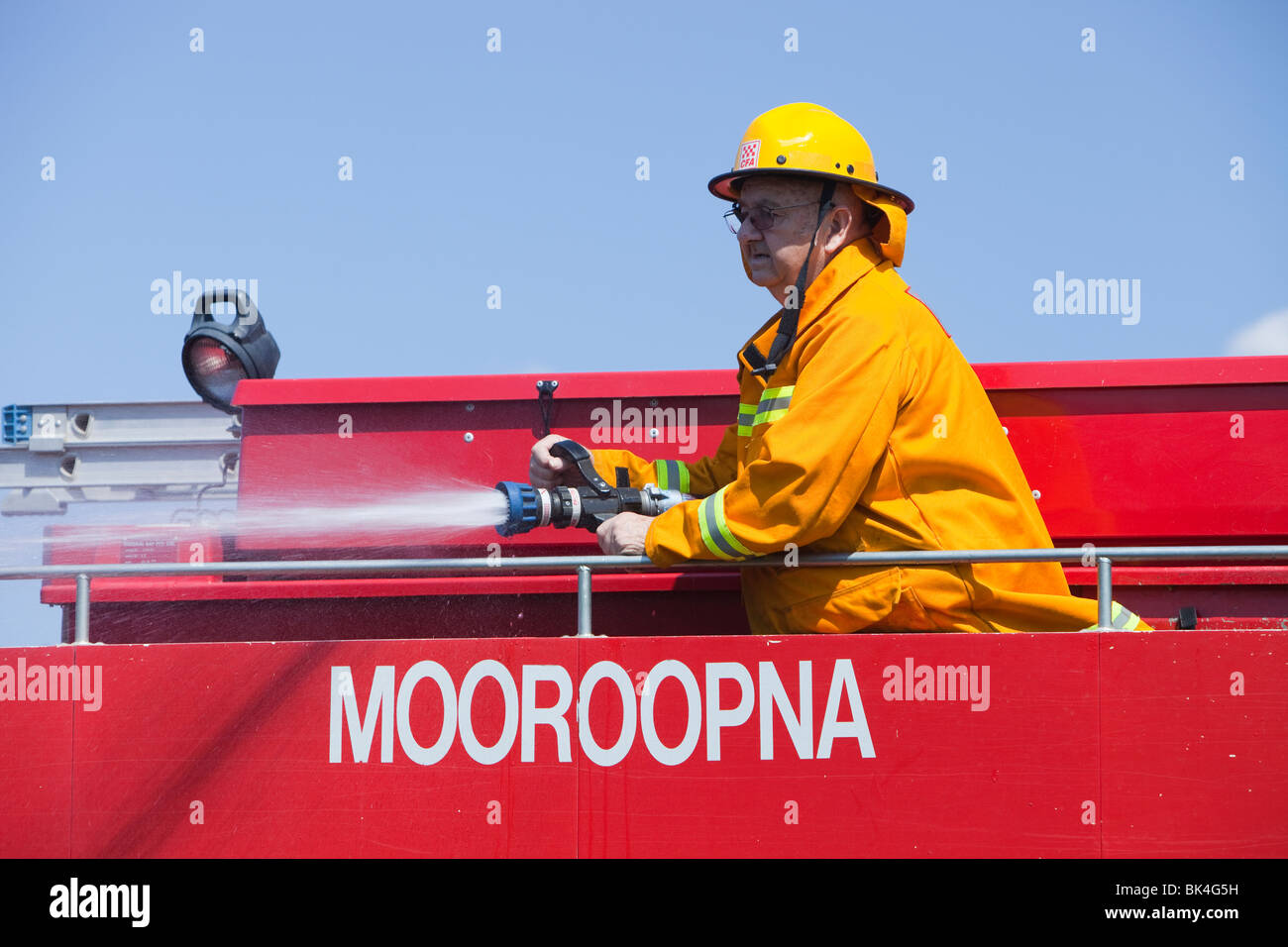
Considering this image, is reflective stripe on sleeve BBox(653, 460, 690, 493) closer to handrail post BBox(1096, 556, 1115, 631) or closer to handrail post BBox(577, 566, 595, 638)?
handrail post BBox(577, 566, 595, 638)

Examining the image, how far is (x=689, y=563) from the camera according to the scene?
169 inches

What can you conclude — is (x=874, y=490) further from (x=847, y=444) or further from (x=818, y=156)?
(x=818, y=156)

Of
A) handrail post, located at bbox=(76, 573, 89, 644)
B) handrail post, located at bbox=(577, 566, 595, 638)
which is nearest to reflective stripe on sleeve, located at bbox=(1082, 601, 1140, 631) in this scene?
handrail post, located at bbox=(577, 566, 595, 638)

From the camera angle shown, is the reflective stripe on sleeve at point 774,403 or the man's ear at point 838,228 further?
the man's ear at point 838,228

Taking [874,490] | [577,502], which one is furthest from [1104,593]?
[577,502]

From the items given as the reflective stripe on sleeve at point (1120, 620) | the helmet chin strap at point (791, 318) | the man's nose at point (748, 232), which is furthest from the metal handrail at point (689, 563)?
the man's nose at point (748, 232)

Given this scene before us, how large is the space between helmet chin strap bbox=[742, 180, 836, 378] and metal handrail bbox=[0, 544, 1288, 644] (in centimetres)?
72

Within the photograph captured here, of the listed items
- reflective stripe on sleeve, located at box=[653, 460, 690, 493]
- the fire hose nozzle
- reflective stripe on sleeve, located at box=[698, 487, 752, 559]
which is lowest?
reflective stripe on sleeve, located at box=[698, 487, 752, 559]

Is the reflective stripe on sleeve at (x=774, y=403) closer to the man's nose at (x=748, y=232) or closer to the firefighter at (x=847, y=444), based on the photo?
the firefighter at (x=847, y=444)

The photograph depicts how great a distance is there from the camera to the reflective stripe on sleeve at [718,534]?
4.17 metres

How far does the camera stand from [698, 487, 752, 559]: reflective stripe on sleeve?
4.17 metres

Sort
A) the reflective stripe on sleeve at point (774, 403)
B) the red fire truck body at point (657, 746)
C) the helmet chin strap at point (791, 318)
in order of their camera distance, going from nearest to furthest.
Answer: the red fire truck body at point (657, 746) < the reflective stripe on sleeve at point (774, 403) < the helmet chin strap at point (791, 318)

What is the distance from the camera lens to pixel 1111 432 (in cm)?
538
